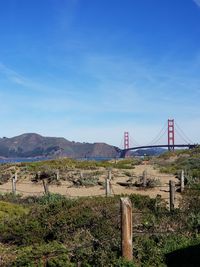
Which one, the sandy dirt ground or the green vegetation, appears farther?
the sandy dirt ground

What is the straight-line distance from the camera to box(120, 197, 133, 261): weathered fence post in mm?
7824

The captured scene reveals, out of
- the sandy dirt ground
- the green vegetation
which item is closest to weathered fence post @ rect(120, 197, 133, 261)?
the green vegetation

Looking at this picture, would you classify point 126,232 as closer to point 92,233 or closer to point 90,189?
point 92,233

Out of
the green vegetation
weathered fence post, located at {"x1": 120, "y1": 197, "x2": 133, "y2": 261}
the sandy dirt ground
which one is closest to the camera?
weathered fence post, located at {"x1": 120, "y1": 197, "x2": 133, "y2": 261}

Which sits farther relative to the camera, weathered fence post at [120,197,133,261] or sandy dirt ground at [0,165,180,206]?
sandy dirt ground at [0,165,180,206]

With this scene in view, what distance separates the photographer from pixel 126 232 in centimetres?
782

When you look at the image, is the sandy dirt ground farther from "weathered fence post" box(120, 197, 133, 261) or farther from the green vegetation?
"weathered fence post" box(120, 197, 133, 261)

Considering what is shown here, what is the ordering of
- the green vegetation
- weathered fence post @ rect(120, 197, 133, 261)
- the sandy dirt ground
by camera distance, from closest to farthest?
weathered fence post @ rect(120, 197, 133, 261) < the green vegetation < the sandy dirt ground

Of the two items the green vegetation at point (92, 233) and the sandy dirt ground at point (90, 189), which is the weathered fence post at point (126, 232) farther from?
the sandy dirt ground at point (90, 189)

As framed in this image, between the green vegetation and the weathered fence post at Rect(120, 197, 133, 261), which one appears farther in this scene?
the green vegetation

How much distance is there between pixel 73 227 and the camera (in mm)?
10211

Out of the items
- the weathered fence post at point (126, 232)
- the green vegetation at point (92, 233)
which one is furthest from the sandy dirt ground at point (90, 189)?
the weathered fence post at point (126, 232)

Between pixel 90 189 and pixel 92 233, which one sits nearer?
pixel 92 233

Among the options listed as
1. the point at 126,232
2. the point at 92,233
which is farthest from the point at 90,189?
the point at 126,232
